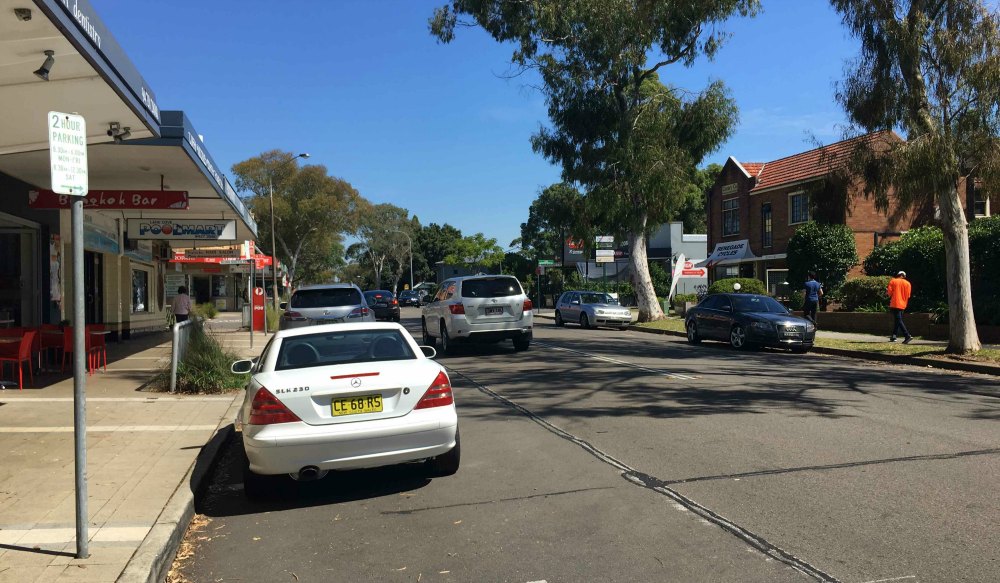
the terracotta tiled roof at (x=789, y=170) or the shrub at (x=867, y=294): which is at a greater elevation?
the terracotta tiled roof at (x=789, y=170)

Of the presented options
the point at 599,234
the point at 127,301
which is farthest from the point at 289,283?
the point at 127,301

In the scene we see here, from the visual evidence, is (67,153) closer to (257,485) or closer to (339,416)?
(339,416)

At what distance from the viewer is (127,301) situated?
2306 centimetres

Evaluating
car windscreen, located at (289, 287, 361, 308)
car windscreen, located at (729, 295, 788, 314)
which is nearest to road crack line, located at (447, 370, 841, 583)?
car windscreen, located at (289, 287, 361, 308)

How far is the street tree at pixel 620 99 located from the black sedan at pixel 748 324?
25.9 ft

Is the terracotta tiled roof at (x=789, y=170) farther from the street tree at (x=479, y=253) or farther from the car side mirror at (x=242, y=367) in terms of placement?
the street tree at (x=479, y=253)

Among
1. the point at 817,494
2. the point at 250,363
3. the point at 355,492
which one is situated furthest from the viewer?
the point at 250,363

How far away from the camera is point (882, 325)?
21172 mm

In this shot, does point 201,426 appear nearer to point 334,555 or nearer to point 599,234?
point 334,555

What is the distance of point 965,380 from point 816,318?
10.8 metres

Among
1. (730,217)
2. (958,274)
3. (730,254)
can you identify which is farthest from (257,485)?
(730,217)

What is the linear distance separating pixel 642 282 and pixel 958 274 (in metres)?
15.1

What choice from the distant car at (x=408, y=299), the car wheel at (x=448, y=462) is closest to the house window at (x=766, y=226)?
the car wheel at (x=448, y=462)

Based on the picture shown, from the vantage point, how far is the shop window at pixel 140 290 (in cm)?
2455
